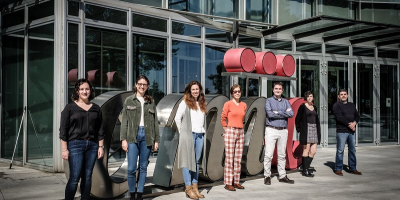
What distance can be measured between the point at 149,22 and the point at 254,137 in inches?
176

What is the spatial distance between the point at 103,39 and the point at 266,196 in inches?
219

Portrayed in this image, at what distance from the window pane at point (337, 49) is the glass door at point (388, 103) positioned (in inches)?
69.7

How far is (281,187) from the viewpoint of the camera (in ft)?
26.1

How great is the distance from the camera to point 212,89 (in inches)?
520

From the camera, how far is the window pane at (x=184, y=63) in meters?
11.9

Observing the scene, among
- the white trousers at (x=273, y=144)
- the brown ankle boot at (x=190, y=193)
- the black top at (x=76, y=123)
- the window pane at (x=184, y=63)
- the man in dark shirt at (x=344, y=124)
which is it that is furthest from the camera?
the window pane at (x=184, y=63)

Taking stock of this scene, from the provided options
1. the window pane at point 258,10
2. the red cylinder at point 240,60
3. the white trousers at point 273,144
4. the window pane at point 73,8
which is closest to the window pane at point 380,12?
the window pane at point 258,10

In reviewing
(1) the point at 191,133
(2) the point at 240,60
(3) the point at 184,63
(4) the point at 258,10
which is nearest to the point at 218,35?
(3) the point at 184,63

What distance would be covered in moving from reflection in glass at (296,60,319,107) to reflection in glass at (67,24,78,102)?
8.35 meters

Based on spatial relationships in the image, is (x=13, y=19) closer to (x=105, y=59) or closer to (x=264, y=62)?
(x=105, y=59)

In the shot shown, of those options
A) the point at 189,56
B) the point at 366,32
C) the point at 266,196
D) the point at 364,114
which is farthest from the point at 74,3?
the point at 364,114

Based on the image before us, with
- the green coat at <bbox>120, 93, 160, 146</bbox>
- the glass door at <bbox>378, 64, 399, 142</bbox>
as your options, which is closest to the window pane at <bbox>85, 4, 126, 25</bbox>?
the green coat at <bbox>120, 93, 160, 146</bbox>

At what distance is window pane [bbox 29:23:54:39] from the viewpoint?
376 inches

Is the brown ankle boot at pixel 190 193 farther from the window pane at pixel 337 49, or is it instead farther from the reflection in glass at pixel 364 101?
the reflection in glass at pixel 364 101
